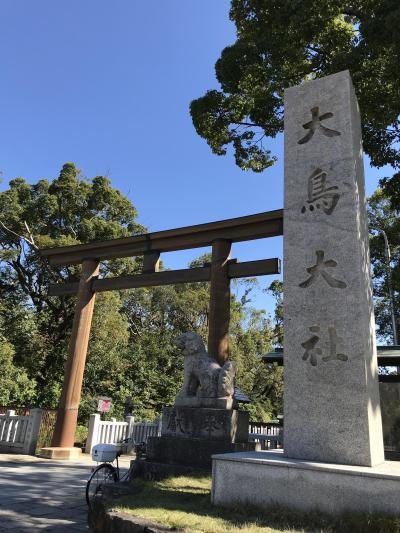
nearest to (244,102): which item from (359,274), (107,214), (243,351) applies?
(359,274)

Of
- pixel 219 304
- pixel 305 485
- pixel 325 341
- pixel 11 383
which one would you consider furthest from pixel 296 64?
pixel 11 383

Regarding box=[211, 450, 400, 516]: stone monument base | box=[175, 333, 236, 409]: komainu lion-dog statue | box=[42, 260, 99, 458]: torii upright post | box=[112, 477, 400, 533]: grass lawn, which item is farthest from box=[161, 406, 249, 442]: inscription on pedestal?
box=[42, 260, 99, 458]: torii upright post

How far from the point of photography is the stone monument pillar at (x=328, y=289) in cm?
395

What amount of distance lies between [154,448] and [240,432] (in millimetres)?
1254

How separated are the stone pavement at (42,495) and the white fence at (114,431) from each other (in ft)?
5.28

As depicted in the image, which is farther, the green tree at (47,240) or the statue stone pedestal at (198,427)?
the green tree at (47,240)

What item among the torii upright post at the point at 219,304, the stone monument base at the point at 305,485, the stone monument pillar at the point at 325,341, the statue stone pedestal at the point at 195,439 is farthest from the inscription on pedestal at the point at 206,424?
the torii upright post at the point at 219,304

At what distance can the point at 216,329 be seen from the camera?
869 cm

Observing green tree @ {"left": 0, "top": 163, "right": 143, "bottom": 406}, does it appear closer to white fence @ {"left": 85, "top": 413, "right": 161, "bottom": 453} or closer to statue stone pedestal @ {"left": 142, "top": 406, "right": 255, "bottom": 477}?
white fence @ {"left": 85, "top": 413, "right": 161, "bottom": 453}

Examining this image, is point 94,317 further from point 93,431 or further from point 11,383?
point 93,431

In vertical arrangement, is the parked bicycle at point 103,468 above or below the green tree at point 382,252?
below

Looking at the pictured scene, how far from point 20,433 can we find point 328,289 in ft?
31.6

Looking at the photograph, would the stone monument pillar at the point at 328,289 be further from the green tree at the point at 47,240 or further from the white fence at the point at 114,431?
the green tree at the point at 47,240

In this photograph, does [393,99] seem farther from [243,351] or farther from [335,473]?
[243,351]
